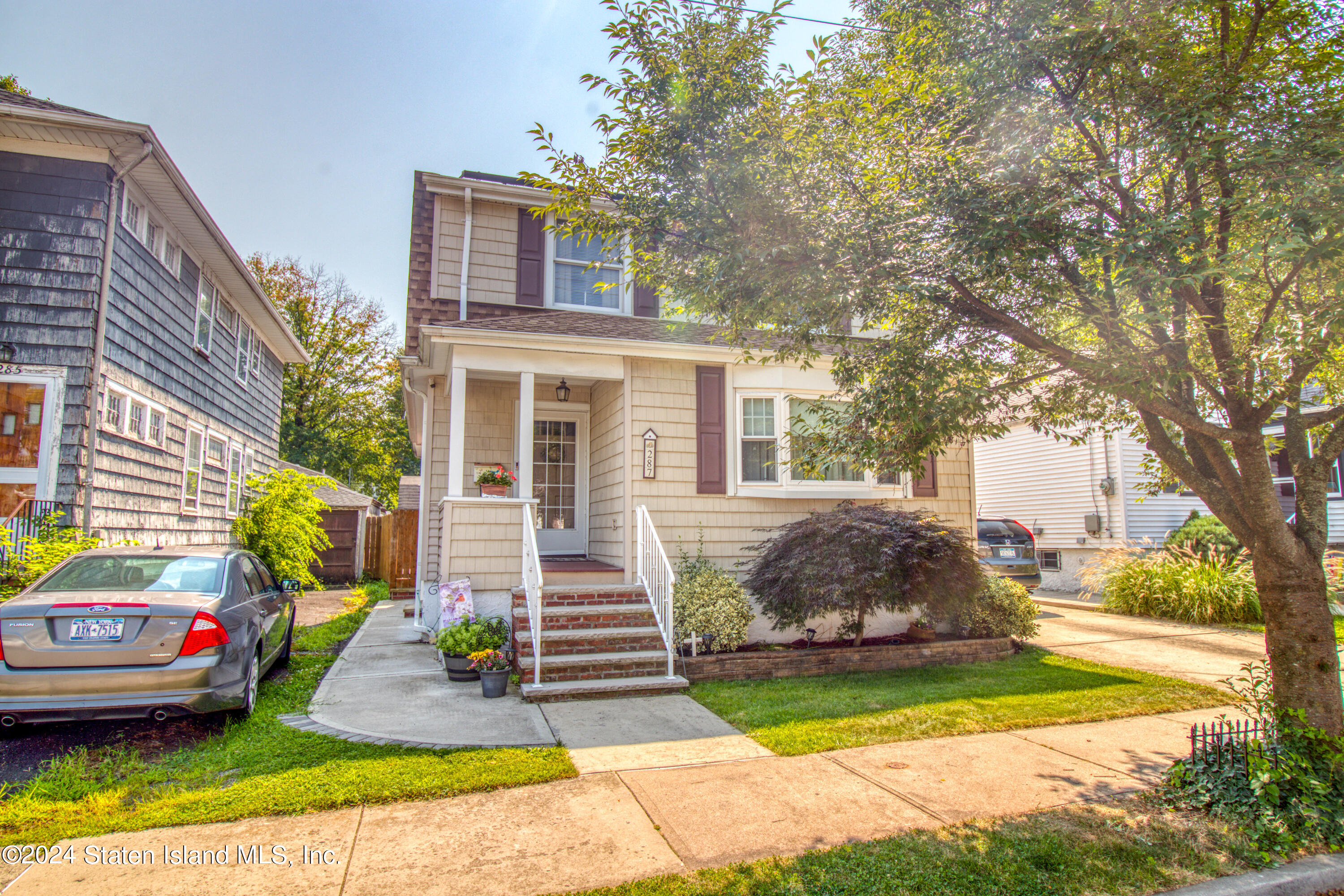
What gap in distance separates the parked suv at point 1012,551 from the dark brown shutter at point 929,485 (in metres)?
3.65

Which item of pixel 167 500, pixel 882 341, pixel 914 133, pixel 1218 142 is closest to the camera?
pixel 1218 142

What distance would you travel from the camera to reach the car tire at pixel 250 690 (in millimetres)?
5199

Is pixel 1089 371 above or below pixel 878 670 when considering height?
above

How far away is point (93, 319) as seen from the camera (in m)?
7.79

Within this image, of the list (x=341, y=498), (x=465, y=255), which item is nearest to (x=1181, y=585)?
(x=465, y=255)

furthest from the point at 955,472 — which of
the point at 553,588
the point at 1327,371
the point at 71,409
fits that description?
the point at 71,409

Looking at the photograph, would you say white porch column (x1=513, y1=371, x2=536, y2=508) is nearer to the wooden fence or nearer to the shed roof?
the wooden fence

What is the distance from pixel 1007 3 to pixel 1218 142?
1.54m

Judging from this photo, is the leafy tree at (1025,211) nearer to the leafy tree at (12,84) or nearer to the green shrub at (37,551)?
the green shrub at (37,551)

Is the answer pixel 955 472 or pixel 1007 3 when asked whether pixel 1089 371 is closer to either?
pixel 1007 3

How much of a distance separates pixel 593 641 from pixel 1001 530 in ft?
32.3

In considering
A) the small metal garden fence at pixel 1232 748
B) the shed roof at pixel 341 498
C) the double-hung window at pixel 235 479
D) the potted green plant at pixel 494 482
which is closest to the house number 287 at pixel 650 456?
the potted green plant at pixel 494 482

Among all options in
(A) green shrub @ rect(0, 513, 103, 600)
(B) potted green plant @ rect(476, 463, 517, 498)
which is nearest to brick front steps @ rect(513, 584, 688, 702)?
(B) potted green plant @ rect(476, 463, 517, 498)

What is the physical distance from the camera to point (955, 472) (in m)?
10.4
